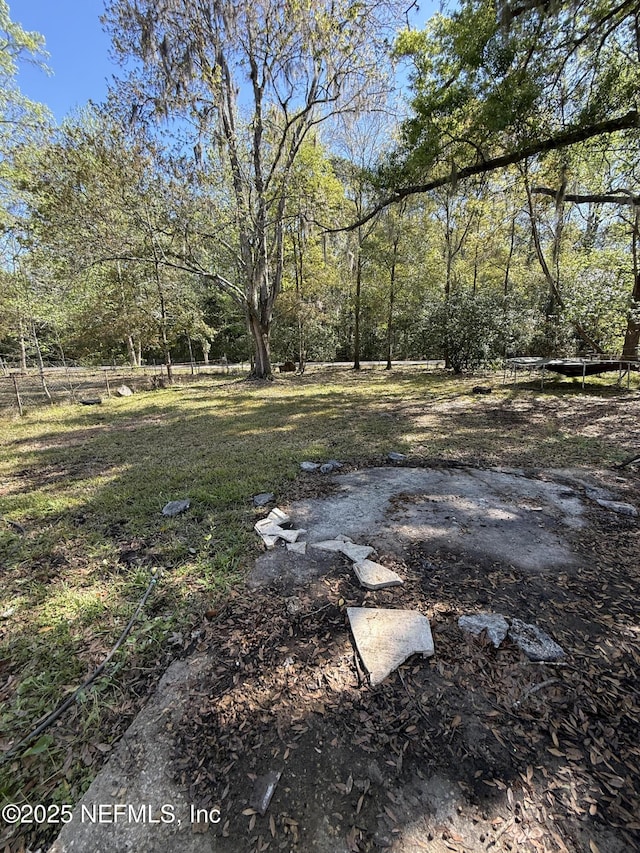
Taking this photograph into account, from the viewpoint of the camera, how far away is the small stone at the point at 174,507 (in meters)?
2.92

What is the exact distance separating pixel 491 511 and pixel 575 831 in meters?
→ 1.93

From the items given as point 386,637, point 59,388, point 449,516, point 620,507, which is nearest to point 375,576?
point 386,637

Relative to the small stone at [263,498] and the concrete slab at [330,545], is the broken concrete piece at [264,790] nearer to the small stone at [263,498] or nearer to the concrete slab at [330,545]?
the concrete slab at [330,545]

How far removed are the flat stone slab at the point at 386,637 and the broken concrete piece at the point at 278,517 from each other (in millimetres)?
1008

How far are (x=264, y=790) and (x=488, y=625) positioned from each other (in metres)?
1.10

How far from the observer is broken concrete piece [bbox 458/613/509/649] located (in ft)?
5.23

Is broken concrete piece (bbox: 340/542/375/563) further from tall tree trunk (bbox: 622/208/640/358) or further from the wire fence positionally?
tall tree trunk (bbox: 622/208/640/358)

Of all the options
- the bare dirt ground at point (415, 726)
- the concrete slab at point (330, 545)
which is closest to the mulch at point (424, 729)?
the bare dirt ground at point (415, 726)

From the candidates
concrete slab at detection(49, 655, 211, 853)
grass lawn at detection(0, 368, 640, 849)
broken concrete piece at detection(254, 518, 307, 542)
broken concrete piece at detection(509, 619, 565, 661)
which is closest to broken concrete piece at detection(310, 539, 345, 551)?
broken concrete piece at detection(254, 518, 307, 542)

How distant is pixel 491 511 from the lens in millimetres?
2758

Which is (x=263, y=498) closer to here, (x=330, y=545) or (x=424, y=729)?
(x=330, y=545)

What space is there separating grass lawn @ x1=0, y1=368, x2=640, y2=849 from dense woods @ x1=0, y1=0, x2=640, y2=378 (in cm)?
339

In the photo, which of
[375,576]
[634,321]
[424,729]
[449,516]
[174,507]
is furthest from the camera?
[634,321]

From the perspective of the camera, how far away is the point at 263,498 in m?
3.10
